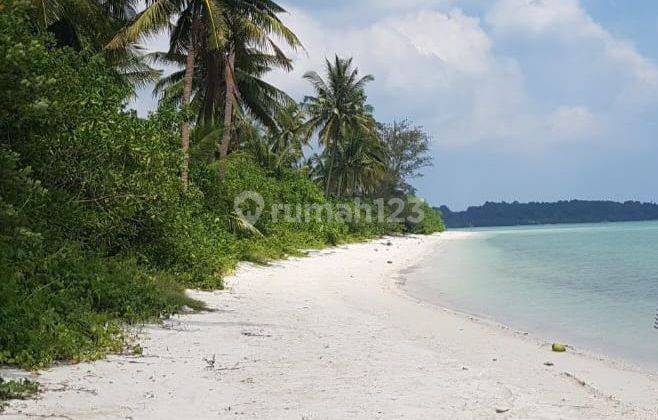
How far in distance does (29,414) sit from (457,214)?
197749 millimetres

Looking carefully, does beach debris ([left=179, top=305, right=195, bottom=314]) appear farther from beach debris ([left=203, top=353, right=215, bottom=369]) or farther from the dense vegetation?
beach debris ([left=203, top=353, right=215, bottom=369])

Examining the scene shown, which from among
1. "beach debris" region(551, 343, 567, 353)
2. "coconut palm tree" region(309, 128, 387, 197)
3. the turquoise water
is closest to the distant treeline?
"coconut palm tree" region(309, 128, 387, 197)

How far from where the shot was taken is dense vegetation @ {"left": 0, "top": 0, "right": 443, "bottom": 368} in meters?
5.34

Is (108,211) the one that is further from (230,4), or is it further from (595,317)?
(230,4)

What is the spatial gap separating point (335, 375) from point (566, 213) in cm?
19835

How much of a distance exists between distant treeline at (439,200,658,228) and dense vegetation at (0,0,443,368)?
556 ft

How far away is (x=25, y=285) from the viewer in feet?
20.5

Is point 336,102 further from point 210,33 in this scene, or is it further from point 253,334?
point 253,334

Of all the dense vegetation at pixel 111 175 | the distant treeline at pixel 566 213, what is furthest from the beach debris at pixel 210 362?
the distant treeline at pixel 566 213

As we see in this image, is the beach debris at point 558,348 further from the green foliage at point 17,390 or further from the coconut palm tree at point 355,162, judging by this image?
the coconut palm tree at point 355,162

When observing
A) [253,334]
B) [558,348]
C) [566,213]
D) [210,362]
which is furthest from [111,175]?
[566,213]

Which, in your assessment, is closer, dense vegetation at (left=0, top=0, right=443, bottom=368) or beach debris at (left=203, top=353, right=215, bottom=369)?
dense vegetation at (left=0, top=0, right=443, bottom=368)

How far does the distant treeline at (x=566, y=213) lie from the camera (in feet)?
618

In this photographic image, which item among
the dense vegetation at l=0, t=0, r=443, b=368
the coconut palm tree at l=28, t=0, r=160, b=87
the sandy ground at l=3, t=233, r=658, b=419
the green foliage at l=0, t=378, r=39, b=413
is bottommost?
the sandy ground at l=3, t=233, r=658, b=419
